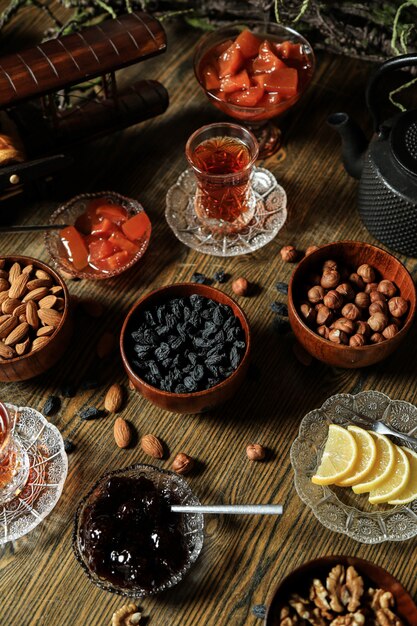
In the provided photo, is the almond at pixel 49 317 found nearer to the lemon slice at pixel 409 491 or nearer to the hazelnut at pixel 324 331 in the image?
the hazelnut at pixel 324 331

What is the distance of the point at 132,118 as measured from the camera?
200 centimetres

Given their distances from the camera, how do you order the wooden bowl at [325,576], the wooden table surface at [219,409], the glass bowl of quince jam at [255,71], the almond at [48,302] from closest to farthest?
1. the wooden bowl at [325,576]
2. the wooden table surface at [219,409]
3. the almond at [48,302]
4. the glass bowl of quince jam at [255,71]

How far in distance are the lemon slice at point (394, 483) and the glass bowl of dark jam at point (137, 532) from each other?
0.34 meters

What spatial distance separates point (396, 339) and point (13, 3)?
143cm

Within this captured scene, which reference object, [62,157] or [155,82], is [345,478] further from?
[155,82]

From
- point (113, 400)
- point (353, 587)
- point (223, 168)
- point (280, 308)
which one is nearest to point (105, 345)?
point (113, 400)

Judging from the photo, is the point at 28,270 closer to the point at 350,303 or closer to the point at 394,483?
the point at 350,303

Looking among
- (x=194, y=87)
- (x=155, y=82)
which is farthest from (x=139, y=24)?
(x=194, y=87)

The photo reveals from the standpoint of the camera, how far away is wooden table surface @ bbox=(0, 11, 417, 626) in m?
1.46

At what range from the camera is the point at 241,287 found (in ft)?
5.91

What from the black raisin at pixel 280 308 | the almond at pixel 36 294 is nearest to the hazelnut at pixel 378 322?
the black raisin at pixel 280 308

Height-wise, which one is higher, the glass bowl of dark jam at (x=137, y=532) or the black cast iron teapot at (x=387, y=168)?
the black cast iron teapot at (x=387, y=168)

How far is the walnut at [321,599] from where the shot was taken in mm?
1359

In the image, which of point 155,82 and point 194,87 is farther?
point 194,87
